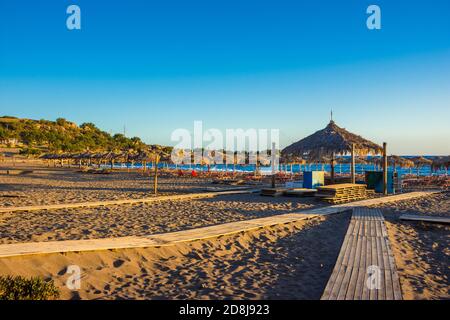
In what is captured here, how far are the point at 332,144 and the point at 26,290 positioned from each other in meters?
19.7

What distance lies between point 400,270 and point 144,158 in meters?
35.2

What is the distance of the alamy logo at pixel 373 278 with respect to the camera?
4.32 meters

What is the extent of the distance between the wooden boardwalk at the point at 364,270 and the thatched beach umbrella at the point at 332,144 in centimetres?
1358

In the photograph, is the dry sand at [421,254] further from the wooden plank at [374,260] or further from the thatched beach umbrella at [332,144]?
the thatched beach umbrella at [332,144]

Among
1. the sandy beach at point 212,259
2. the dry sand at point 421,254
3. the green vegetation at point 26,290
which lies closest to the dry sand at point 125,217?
the sandy beach at point 212,259

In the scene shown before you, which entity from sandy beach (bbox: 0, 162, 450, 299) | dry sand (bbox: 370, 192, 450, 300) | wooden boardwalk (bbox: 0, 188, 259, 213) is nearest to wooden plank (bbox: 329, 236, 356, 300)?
sandy beach (bbox: 0, 162, 450, 299)

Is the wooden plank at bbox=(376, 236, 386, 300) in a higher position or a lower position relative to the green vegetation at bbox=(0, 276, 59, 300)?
lower

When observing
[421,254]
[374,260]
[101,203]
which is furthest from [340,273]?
[101,203]

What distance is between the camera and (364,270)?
4.98 meters

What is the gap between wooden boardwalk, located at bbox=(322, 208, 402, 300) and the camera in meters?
4.07

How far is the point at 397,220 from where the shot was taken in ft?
31.8

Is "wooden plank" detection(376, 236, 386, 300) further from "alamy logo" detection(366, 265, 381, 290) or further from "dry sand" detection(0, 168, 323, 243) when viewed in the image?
"dry sand" detection(0, 168, 323, 243)
